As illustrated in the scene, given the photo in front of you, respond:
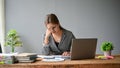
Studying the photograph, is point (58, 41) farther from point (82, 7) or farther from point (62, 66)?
point (82, 7)

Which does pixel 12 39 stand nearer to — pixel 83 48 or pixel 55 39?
pixel 55 39

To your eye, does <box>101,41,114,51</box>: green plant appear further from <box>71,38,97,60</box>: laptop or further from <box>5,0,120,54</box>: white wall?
<box>5,0,120,54</box>: white wall

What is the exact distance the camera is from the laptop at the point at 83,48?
2.23m

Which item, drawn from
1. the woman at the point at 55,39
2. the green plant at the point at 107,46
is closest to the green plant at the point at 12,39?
the woman at the point at 55,39

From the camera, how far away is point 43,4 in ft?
15.7

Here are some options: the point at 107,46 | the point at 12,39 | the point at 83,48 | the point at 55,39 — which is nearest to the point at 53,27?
the point at 55,39

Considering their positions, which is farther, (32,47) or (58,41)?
(32,47)

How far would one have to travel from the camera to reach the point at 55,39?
2.83 meters

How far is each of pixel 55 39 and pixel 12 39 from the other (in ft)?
6.56

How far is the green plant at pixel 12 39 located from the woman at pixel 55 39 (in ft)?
6.26

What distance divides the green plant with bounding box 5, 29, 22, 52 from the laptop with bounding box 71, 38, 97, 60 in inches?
100

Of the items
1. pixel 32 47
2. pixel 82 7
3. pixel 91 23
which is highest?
pixel 82 7

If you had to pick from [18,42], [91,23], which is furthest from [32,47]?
[91,23]

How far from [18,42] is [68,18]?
1.23 metres
